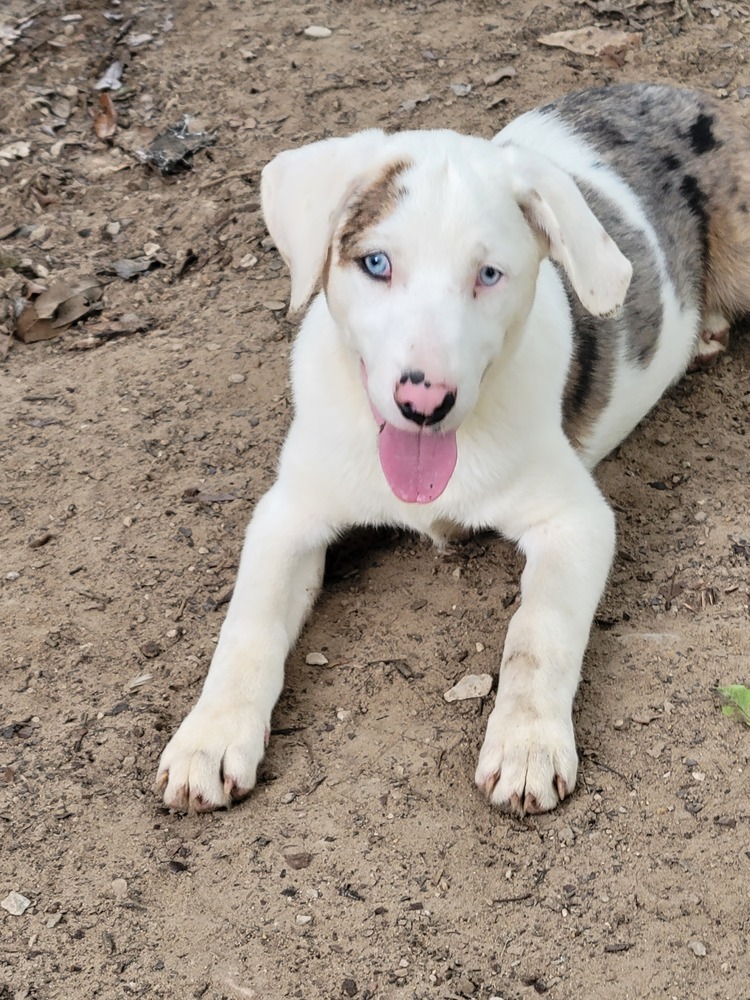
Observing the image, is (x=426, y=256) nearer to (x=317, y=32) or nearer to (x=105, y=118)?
(x=105, y=118)

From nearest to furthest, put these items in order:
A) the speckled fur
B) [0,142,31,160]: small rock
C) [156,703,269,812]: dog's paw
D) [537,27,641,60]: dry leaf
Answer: [156,703,269,812]: dog's paw → the speckled fur → [0,142,31,160]: small rock → [537,27,641,60]: dry leaf

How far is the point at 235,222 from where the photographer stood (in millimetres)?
5680

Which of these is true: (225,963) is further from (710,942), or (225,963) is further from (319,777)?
(710,942)

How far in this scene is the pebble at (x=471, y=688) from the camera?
11.1 feet

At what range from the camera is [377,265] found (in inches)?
121

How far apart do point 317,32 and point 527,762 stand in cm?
509

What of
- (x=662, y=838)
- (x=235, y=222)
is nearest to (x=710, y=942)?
(x=662, y=838)

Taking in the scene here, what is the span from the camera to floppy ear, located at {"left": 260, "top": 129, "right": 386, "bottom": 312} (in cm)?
320

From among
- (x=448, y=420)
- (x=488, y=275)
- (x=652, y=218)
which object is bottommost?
(x=652, y=218)

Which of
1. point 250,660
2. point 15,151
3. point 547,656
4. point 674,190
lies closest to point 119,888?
point 250,660

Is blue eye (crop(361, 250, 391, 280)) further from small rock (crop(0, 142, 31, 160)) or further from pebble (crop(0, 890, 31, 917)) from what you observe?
small rock (crop(0, 142, 31, 160))

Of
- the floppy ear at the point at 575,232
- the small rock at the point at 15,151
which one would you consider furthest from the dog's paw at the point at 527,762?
the small rock at the point at 15,151

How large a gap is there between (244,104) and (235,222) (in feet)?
3.58

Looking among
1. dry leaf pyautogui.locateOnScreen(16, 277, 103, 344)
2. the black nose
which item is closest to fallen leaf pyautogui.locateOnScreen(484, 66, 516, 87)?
dry leaf pyautogui.locateOnScreen(16, 277, 103, 344)
